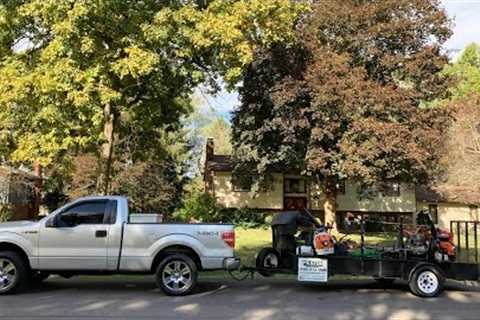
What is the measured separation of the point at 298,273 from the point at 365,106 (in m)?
13.8

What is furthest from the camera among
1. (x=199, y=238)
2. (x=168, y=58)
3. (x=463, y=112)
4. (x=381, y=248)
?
(x=463, y=112)

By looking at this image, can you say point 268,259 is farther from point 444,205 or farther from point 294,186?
point 444,205

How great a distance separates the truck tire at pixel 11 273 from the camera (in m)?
10.4

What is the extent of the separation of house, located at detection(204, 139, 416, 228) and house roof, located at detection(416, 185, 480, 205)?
Answer: 1.56m

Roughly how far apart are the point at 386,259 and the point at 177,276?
427cm

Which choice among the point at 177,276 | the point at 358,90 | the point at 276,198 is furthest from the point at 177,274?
the point at 276,198

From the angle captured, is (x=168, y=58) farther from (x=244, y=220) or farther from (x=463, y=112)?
(x=463, y=112)

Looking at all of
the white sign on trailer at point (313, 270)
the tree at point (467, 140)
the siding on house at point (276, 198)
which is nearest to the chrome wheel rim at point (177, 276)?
the white sign on trailer at point (313, 270)

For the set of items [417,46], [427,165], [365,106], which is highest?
[417,46]

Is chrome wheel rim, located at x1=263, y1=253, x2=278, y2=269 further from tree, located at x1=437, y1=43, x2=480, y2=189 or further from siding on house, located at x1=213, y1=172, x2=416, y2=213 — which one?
siding on house, located at x1=213, y1=172, x2=416, y2=213

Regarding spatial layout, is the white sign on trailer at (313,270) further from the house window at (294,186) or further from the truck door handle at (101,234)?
the house window at (294,186)

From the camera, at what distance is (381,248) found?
38.8ft

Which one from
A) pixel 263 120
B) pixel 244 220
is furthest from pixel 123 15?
pixel 244 220

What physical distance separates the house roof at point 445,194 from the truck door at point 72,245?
1237 inches
